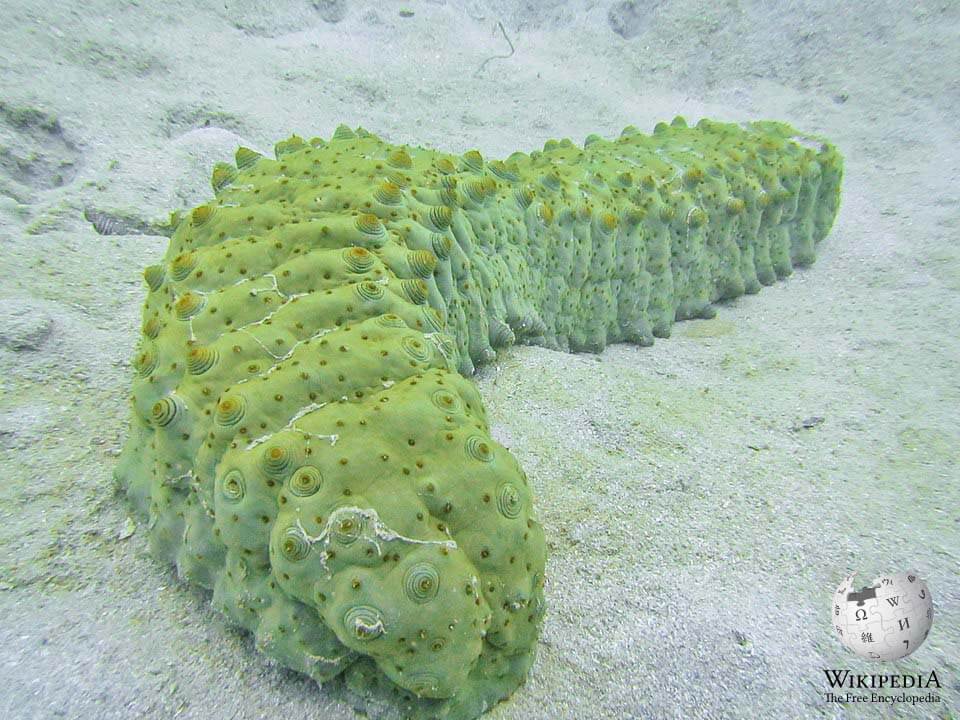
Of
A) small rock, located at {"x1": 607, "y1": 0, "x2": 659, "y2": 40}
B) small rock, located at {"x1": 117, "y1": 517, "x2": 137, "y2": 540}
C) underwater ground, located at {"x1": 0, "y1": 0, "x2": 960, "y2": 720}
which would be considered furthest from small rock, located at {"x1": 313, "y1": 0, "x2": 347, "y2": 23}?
small rock, located at {"x1": 117, "y1": 517, "x2": 137, "y2": 540}

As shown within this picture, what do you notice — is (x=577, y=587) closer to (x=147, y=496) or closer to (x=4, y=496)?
(x=147, y=496)

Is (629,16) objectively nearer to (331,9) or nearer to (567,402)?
(331,9)

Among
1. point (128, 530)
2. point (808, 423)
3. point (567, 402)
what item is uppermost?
point (128, 530)

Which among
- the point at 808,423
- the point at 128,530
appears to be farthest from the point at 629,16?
the point at 128,530

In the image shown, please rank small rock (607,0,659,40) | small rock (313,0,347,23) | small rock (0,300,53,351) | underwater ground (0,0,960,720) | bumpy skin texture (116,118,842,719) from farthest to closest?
small rock (607,0,659,40) < small rock (313,0,347,23) < small rock (0,300,53,351) < underwater ground (0,0,960,720) < bumpy skin texture (116,118,842,719)

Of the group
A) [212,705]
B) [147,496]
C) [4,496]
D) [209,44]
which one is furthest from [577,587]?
[209,44]

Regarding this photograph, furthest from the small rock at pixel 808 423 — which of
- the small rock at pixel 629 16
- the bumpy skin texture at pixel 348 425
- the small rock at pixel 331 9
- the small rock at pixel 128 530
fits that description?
the small rock at pixel 331 9

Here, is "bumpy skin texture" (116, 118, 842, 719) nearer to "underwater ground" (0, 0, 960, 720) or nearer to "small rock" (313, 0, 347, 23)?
"underwater ground" (0, 0, 960, 720)

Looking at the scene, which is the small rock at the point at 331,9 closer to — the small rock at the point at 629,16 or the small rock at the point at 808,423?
the small rock at the point at 629,16
